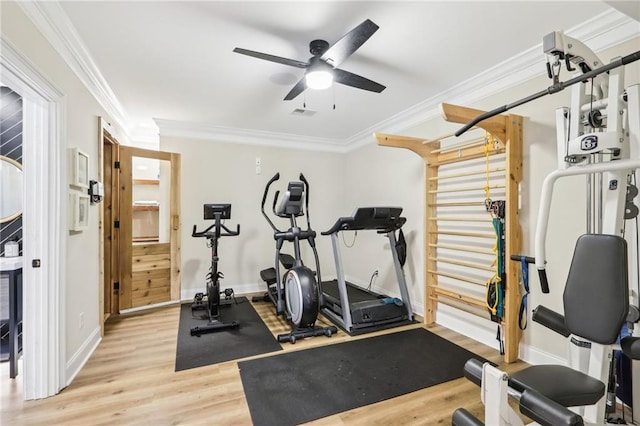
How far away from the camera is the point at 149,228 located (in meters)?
4.09

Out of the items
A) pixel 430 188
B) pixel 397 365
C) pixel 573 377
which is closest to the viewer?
pixel 573 377

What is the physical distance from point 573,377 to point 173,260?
4.18 meters

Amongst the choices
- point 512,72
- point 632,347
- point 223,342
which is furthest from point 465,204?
point 223,342

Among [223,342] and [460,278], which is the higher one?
[460,278]

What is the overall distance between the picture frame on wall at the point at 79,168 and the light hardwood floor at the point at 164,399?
1.50 m

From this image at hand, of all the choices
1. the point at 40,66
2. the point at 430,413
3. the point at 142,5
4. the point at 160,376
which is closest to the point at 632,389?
the point at 430,413

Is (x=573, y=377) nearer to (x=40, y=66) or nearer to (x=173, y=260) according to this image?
(x=40, y=66)

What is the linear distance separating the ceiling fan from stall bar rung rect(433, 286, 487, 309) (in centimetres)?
213

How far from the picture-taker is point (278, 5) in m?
1.83

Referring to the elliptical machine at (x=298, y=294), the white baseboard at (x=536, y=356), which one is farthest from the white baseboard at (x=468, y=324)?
the elliptical machine at (x=298, y=294)

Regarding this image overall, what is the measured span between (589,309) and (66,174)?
330 cm

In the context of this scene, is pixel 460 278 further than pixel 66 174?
Yes

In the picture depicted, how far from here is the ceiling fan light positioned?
215cm

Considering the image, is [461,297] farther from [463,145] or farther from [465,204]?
[463,145]
